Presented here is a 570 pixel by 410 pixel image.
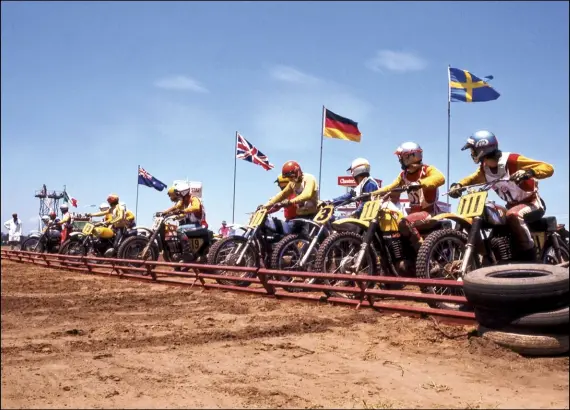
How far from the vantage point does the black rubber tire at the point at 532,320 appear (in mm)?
3678

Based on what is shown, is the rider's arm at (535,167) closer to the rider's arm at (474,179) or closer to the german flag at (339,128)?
the rider's arm at (474,179)

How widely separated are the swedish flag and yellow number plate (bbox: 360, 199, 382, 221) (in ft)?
29.0

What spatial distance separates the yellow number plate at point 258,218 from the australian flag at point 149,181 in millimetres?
14411

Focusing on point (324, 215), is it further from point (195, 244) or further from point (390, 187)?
point (195, 244)

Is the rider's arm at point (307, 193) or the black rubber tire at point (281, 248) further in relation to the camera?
the rider's arm at point (307, 193)

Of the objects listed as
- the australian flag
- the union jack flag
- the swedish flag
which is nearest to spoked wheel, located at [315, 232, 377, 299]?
the swedish flag

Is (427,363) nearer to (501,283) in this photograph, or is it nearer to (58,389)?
(501,283)

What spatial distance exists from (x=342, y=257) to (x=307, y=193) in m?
1.78

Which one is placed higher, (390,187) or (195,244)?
(390,187)

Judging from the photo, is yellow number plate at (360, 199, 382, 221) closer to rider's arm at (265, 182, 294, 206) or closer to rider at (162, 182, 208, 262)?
rider's arm at (265, 182, 294, 206)

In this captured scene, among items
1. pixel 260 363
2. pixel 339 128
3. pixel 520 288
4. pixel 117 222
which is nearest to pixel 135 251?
pixel 117 222

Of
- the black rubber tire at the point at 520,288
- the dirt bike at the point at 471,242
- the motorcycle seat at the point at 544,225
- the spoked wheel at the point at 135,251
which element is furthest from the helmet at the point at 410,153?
the spoked wheel at the point at 135,251

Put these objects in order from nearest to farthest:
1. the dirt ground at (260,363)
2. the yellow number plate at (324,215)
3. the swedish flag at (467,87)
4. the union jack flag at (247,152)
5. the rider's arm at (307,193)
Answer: the dirt ground at (260,363), the yellow number plate at (324,215), the rider's arm at (307,193), the swedish flag at (467,87), the union jack flag at (247,152)

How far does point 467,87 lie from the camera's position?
14391mm
